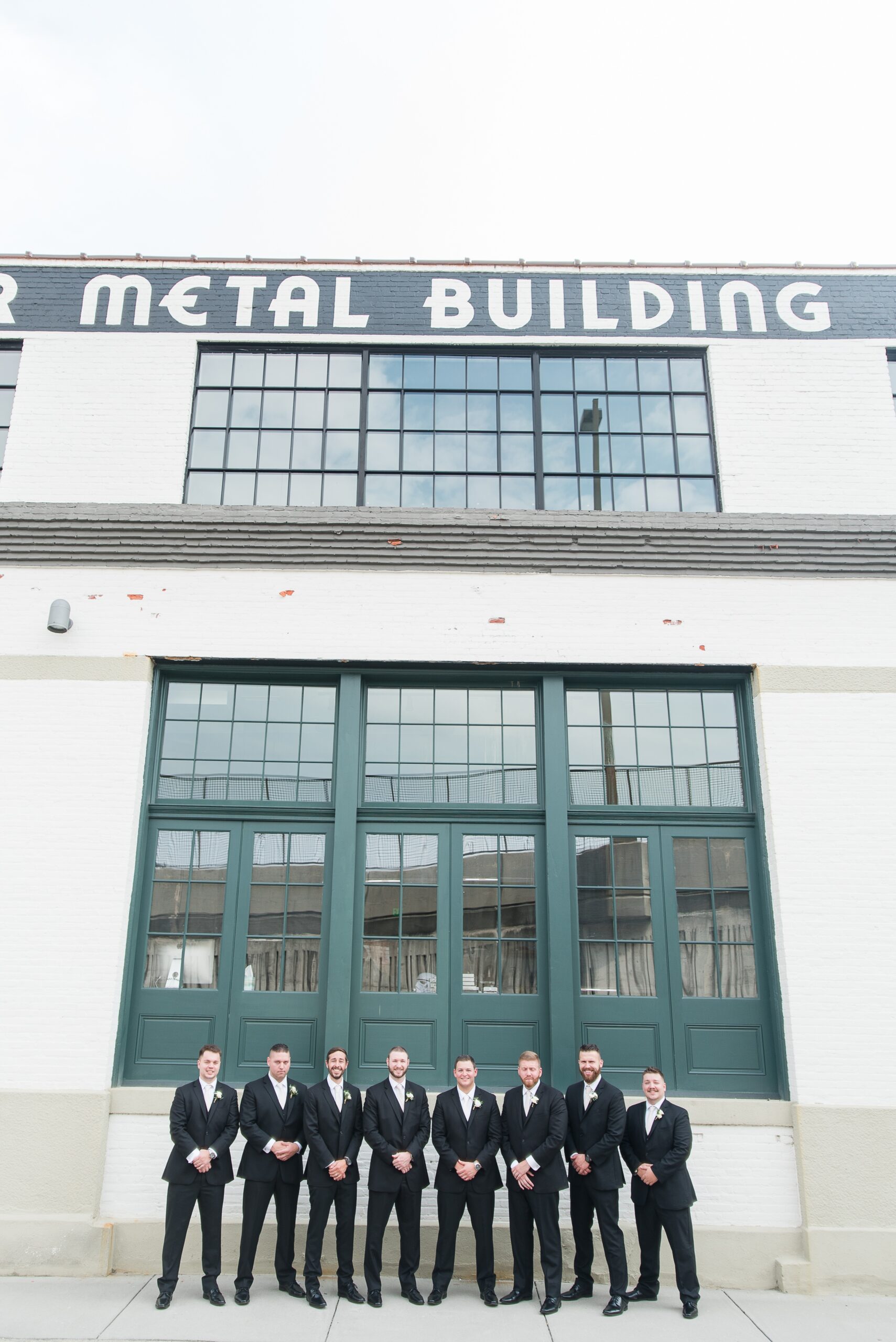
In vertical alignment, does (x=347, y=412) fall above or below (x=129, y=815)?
above

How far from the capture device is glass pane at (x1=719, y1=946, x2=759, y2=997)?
→ 798 cm

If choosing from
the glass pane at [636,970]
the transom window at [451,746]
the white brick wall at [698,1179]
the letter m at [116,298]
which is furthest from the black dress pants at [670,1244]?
the letter m at [116,298]

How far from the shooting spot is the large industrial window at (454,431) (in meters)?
9.20

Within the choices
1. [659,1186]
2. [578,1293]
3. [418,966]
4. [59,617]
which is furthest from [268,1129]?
[59,617]

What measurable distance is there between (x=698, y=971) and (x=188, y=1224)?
4553 millimetres

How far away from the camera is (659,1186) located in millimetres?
6684

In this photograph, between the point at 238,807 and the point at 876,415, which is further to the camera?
the point at 876,415

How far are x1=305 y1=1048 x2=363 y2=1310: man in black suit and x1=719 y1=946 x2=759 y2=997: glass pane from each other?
3313 mm

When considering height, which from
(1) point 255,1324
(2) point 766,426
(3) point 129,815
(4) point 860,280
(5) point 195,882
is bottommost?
(1) point 255,1324

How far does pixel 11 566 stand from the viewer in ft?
28.3

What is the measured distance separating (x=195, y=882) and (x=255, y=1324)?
3.40 m

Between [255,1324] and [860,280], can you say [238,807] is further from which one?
[860,280]

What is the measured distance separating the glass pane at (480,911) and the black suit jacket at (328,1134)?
180 centimetres

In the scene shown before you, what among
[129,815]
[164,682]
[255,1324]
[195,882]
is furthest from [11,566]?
[255,1324]
